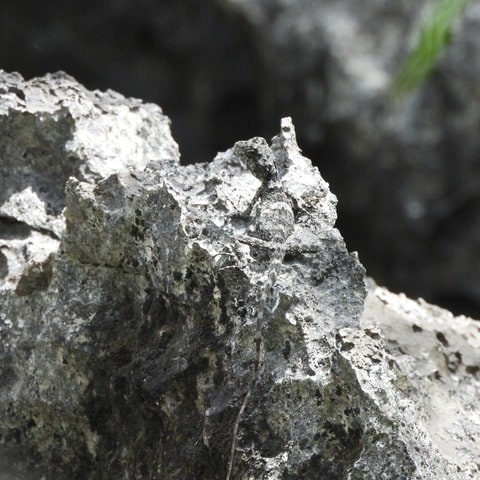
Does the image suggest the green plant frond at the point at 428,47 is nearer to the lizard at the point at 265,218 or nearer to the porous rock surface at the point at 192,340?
the porous rock surface at the point at 192,340

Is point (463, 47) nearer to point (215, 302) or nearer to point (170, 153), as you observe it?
point (170, 153)

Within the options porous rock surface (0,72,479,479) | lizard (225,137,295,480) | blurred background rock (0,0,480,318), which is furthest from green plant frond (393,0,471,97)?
lizard (225,137,295,480)

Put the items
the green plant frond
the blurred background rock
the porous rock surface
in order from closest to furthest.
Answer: the porous rock surface
the green plant frond
the blurred background rock

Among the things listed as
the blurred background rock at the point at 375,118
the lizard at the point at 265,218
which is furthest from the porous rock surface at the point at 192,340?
the blurred background rock at the point at 375,118

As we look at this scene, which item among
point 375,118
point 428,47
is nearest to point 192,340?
point 428,47

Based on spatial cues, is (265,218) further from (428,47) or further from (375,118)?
(375,118)

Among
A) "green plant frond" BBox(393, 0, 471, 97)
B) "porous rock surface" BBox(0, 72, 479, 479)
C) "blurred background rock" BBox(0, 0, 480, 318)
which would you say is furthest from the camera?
"blurred background rock" BBox(0, 0, 480, 318)

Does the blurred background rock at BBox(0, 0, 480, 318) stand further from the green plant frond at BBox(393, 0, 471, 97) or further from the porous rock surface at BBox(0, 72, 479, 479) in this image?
the porous rock surface at BBox(0, 72, 479, 479)

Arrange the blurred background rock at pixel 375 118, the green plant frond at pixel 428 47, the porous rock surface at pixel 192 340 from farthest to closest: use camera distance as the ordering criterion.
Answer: the blurred background rock at pixel 375 118 < the green plant frond at pixel 428 47 < the porous rock surface at pixel 192 340
